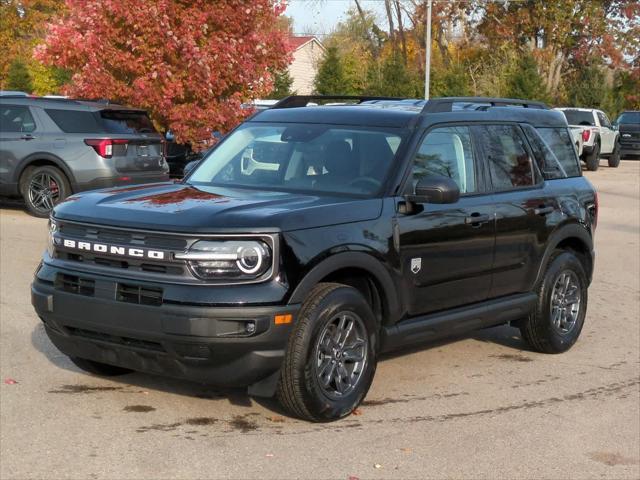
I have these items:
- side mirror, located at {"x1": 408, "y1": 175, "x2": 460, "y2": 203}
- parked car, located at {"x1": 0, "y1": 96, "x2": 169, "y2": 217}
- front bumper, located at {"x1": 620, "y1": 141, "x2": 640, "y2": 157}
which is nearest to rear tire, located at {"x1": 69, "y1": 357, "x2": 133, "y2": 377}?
side mirror, located at {"x1": 408, "y1": 175, "x2": 460, "y2": 203}

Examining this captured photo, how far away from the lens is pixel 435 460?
5.72 metres

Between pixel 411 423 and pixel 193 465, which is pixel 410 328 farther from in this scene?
pixel 193 465

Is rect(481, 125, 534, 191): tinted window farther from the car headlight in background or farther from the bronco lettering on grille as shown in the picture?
the car headlight in background

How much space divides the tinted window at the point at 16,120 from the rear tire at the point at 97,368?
398 inches

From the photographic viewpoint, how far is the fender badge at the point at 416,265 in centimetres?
686

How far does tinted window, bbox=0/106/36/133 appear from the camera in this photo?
1661 cm

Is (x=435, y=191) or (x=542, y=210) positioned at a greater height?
(x=435, y=191)

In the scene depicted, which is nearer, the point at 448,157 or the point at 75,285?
the point at 75,285

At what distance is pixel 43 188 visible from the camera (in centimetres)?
1645

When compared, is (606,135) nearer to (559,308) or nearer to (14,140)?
(14,140)

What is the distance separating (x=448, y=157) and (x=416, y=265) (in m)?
0.93

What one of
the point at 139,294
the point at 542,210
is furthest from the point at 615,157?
the point at 139,294

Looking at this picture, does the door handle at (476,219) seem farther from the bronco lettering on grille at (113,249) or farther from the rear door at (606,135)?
the rear door at (606,135)

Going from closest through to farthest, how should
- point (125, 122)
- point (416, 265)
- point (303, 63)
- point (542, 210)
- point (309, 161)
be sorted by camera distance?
1. point (416, 265)
2. point (309, 161)
3. point (542, 210)
4. point (125, 122)
5. point (303, 63)
